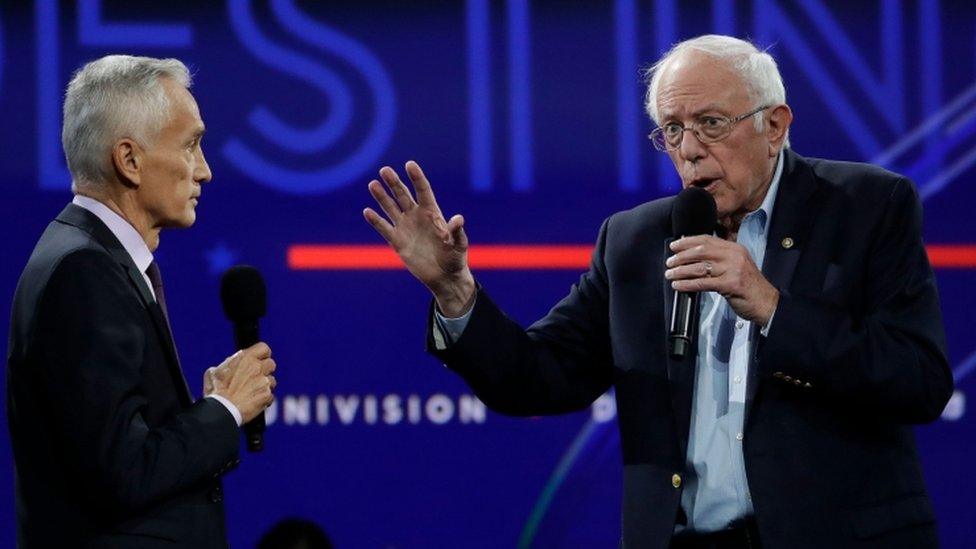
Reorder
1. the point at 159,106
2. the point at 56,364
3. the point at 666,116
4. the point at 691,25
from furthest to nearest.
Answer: the point at 691,25 → the point at 666,116 → the point at 159,106 → the point at 56,364

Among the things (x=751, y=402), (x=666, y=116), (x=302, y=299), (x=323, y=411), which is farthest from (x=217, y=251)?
(x=751, y=402)

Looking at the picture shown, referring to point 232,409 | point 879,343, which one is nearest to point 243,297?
point 232,409

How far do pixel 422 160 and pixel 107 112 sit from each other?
67.9 inches

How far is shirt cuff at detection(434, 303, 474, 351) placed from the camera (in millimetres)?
2537

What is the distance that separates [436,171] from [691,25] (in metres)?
0.85

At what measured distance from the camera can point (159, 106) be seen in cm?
235

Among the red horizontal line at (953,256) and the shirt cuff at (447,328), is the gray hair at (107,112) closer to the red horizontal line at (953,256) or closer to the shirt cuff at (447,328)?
the shirt cuff at (447,328)

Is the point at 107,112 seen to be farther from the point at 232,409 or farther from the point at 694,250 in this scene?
the point at 694,250

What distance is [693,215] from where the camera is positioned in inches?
92.1

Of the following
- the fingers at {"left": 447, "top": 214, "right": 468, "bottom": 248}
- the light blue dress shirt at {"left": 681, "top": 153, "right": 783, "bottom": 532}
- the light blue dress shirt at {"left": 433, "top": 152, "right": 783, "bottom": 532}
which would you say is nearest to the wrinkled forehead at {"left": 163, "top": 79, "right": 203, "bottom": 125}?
the fingers at {"left": 447, "top": 214, "right": 468, "bottom": 248}

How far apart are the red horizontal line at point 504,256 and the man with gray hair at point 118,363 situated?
5.06 ft

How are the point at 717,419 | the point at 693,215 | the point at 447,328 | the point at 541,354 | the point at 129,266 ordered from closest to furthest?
the point at 129,266, the point at 693,215, the point at 717,419, the point at 447,328, the point at 541,354

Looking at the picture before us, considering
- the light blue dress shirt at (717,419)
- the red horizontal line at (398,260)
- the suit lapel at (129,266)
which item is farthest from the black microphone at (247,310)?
the red horizontal line at (398,260)

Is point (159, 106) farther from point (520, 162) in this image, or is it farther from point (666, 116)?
point (520, 162)
